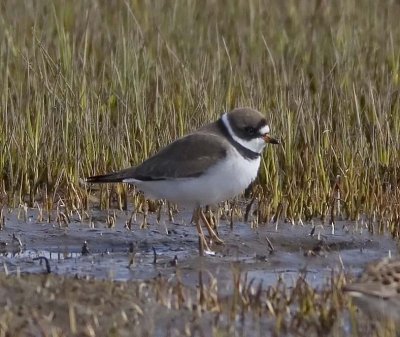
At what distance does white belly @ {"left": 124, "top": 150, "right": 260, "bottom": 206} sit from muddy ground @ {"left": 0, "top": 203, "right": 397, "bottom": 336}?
414 millimetres

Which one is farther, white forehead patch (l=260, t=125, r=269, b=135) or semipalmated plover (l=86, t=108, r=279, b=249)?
white forehead patch (l=260, t=125, r=269, b=135)

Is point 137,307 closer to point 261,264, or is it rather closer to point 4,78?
point 261,264

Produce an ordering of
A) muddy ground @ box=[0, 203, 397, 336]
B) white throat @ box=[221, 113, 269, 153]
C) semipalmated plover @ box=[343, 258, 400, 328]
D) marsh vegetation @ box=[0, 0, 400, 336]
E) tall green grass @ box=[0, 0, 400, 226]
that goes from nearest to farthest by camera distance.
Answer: semipalmated plover @ box=[343, 258, 400, 328] < muddy ground @ box=[0, 203, 397, 336] < white throat @ box=[221, 113, 269, 153] < marsh vegetation @ box=[0, 0, 400, 336] < tall green grass @ box=[0, 0, 400, 226]

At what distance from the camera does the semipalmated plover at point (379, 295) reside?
593 cm

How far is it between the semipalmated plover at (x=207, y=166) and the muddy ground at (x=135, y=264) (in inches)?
15.4

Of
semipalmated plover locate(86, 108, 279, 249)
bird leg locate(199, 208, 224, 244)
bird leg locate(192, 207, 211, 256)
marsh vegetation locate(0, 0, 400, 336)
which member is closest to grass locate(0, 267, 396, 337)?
bird leg locate(192, 207, 211, 256)

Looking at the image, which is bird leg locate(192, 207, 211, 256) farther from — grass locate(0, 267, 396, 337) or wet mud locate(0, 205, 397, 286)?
grass locate(0, 267, 396, 337)

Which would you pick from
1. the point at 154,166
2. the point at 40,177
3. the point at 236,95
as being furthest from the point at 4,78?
the point at 154,166

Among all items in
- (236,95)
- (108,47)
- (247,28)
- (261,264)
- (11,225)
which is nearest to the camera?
(261,264)

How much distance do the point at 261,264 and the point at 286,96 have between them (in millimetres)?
2782

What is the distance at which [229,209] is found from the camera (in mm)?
9469

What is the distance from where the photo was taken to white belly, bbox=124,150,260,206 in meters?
8.09

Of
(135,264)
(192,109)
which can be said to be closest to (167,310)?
(135,264)

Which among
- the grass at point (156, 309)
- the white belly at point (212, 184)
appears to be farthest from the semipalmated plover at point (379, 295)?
the white belly at point (212, 184)
